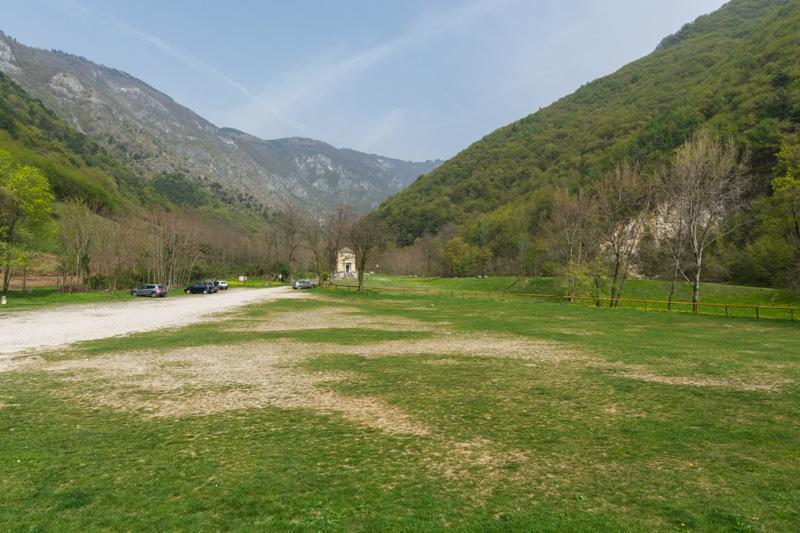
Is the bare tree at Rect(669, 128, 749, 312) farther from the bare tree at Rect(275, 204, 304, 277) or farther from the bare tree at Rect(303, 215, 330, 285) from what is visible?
the bare tree at Rect(275, 204, 304, 277)

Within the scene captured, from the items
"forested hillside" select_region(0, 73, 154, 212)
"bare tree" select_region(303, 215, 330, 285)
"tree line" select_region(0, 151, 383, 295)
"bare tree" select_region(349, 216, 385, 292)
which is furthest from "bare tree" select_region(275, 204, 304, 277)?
"forested hillside" select_region(0, 73, 154, 212)

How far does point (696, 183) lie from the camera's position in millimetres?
34594

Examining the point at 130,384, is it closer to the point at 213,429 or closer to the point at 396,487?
the point at 213,429

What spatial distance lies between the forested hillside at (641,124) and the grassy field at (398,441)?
70.1m

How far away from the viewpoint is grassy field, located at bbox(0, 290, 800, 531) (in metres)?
4.96

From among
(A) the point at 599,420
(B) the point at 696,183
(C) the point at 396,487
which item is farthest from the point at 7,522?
(B) the point at 696,183

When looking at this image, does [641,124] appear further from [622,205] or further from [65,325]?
[65,325]

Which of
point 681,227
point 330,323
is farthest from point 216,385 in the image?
point 681,227

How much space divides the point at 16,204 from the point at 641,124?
4921 inches

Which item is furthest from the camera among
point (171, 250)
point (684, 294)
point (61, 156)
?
point (61, 156)

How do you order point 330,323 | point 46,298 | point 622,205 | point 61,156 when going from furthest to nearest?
point 61,156 < point 622,205 < point 46,298 < point 330,323

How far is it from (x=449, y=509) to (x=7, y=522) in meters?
5.24

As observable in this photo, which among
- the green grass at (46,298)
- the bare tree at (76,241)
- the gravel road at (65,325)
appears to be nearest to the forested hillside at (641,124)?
the gravel road at (65,325)

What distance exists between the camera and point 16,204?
41.8 metres
